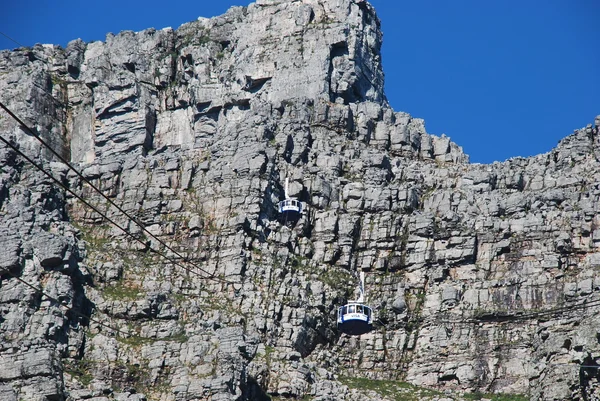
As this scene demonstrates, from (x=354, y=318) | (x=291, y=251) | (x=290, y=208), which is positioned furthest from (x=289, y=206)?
(x=354, y=318)

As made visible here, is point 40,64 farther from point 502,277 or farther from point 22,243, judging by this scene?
point 502,277

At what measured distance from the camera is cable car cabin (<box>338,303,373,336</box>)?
136250 millimetres

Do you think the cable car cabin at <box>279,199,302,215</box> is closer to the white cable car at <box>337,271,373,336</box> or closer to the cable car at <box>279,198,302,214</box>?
the cable car at <box>279,198,302,214</box>

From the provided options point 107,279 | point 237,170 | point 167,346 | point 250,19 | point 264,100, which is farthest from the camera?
point 250,19

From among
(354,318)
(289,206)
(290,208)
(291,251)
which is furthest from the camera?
(289,206)

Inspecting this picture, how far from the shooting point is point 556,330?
432ft

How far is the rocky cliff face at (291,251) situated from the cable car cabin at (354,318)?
4.51ft

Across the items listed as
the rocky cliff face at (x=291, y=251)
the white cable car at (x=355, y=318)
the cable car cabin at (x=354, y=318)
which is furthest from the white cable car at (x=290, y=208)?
the cable car cabin at (x=354, y=318)

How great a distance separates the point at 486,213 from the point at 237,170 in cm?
2247

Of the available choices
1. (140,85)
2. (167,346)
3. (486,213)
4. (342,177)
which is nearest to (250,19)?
(140,85)

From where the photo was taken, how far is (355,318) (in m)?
136

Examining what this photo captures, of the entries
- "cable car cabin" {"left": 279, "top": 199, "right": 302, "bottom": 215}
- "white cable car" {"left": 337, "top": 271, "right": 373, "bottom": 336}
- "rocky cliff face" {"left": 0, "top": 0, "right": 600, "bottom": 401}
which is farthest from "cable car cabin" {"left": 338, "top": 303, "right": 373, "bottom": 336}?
"cable car cabin" {"left": 279, "top": 199, "right": 302, "bottom": 215}

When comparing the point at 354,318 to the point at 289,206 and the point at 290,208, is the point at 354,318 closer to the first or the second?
the point at 290,208

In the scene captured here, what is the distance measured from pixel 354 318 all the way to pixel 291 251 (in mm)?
9995
